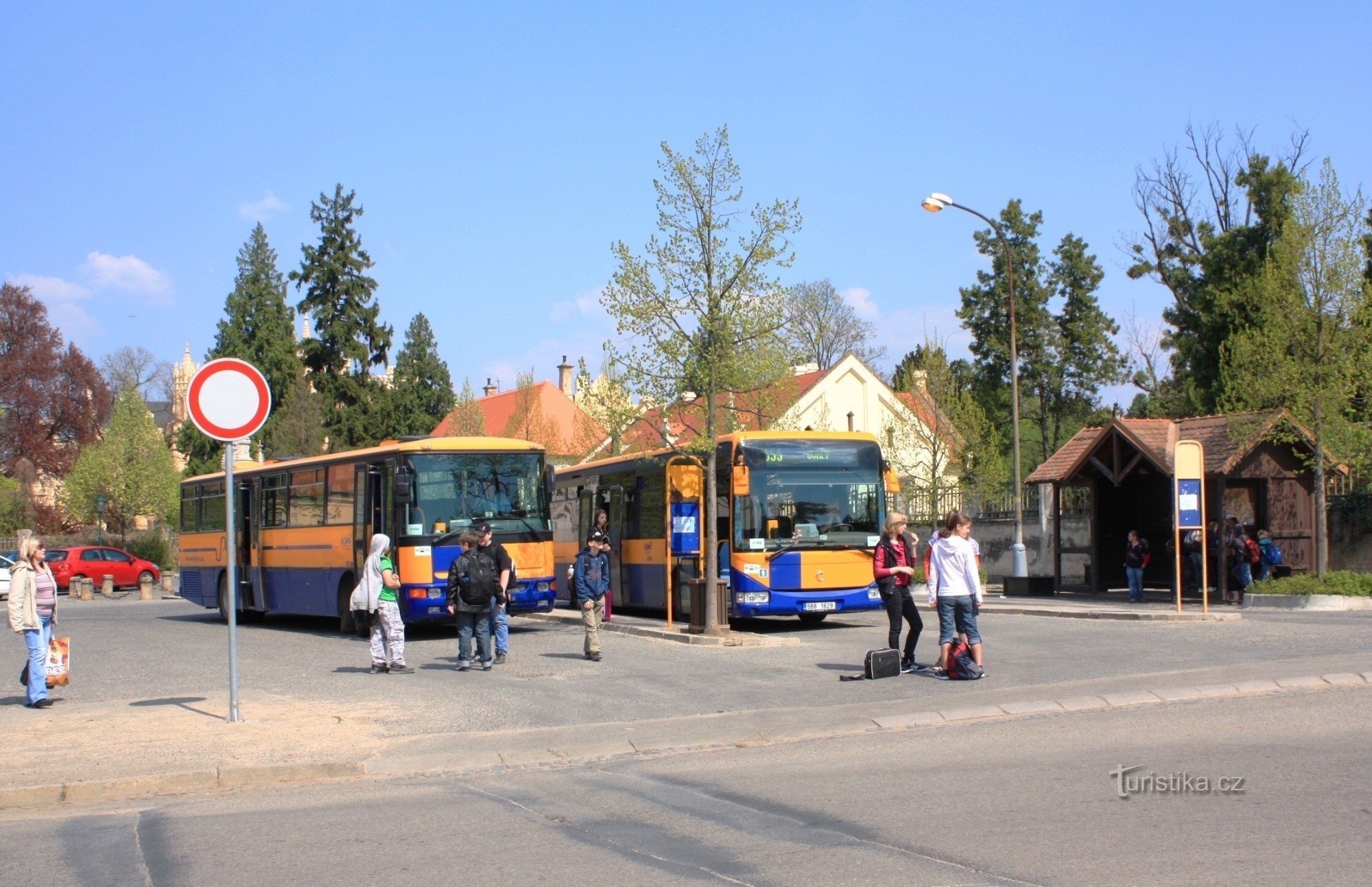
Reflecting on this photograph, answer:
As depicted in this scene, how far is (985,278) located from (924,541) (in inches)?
842

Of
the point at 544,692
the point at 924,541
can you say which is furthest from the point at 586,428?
the point at 544,692

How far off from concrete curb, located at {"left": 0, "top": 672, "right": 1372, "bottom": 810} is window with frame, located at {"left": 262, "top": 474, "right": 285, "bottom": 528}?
1363 cm

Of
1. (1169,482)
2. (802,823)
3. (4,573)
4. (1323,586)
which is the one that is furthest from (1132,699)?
→ (4,573)

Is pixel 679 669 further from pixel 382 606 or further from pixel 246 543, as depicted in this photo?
pixel 246 543

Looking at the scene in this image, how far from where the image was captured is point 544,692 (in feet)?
44.9

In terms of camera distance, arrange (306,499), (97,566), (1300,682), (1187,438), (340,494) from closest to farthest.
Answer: (1300,682) < (340,494) < (306,499) < (1187,438) < (97,566)

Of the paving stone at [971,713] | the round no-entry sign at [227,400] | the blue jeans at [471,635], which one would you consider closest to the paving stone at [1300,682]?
the paving stone at [971,713]

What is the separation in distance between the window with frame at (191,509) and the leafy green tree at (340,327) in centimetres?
3800

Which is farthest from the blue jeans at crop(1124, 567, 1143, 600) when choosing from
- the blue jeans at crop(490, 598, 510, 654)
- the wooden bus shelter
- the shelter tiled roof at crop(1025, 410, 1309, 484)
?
the blue jeans at crop(490, 598, 510, 654)

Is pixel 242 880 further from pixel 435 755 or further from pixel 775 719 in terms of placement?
pixel 775 719

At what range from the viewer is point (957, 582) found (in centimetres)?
1362

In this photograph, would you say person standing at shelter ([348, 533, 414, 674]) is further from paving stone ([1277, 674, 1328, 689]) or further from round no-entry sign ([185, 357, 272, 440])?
paving stone ([1277, 674, 1328, 689])

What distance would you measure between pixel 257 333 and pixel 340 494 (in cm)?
5708

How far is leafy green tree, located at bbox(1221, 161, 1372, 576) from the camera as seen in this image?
26109 mm
